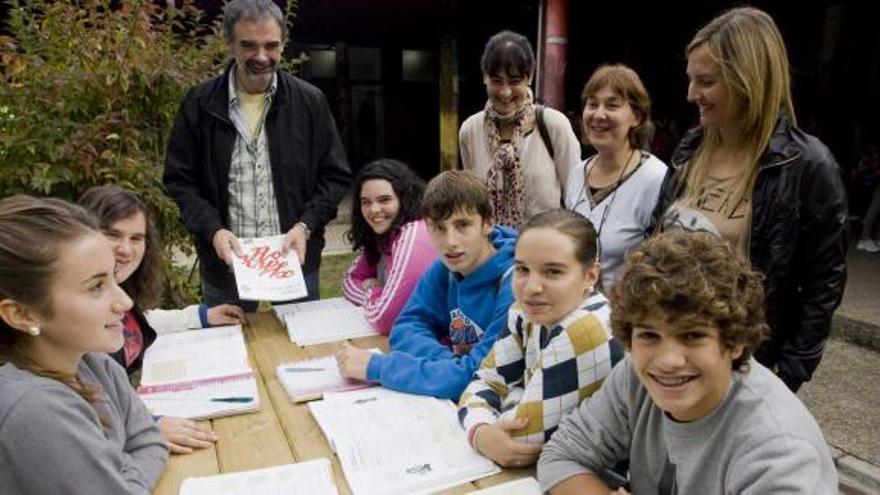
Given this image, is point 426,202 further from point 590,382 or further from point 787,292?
point 787,292

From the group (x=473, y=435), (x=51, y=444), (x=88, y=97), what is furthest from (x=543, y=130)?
(x=88, y=97)

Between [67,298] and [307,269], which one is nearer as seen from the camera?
[67,298]

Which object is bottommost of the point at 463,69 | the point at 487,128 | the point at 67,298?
the point at 67,298

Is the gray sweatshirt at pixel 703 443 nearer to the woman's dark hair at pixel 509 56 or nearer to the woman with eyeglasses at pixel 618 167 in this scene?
the woman with eyeglasses at pixel 618 167

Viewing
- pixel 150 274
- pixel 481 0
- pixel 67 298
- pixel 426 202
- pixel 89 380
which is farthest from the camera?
pixel 481 0

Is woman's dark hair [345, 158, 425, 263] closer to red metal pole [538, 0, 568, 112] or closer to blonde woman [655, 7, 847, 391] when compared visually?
blonde woman [655, 7, 847, 391]

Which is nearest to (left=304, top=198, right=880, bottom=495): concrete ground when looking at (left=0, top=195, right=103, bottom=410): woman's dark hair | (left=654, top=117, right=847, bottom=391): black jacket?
(left=654, top=117, right=847, bottom=391): black jacket

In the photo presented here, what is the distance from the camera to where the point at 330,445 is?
1456mm

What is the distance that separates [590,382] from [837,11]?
22.8ft

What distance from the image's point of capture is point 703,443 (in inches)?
43.4

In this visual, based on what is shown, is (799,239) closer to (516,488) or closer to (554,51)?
(516,488)

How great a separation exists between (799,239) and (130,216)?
186cm

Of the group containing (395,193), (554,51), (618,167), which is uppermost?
(554,51)

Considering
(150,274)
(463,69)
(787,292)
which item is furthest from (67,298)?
(463,69)
